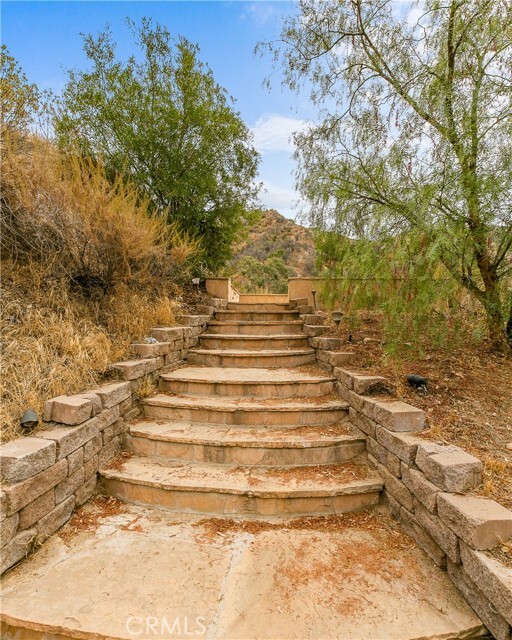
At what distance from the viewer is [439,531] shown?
1.80 m

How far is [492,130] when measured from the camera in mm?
2828

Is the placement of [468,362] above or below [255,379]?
above

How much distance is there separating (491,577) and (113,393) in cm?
257

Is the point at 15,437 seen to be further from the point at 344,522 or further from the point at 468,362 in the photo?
the point at 468,362

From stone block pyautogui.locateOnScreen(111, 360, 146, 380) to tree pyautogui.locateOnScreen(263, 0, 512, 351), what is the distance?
8.44 feet

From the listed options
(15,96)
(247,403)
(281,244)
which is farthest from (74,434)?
(281,244)

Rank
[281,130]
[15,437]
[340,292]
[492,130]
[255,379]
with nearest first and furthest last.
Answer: [15,437] < [492,130] < [255,379] < [340,292] < [281,130]

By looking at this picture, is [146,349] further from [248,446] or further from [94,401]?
[248,446]

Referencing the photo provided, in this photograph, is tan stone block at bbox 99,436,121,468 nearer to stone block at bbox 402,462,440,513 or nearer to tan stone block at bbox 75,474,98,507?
tan stone block at bbox 75,474,98,507

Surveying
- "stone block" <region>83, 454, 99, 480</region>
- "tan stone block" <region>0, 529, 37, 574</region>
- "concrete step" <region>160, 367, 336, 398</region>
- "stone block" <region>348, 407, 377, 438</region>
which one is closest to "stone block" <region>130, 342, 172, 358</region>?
"concrete step" <region>160, 367, 336, 398</region>

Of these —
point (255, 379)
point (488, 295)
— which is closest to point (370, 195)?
point (488, 295)

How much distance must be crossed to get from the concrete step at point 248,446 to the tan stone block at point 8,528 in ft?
3.43

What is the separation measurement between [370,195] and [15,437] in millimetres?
3670

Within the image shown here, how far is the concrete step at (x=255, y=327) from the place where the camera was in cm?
503
